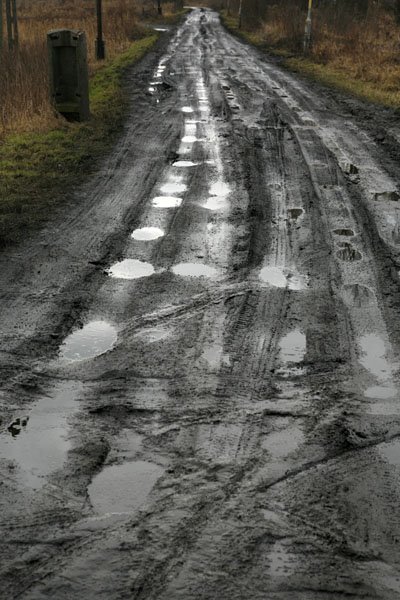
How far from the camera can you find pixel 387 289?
5.66m

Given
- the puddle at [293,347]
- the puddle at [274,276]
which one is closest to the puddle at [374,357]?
the puddle at [293,347]

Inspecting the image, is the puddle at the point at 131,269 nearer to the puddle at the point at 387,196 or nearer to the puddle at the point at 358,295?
the puddle at the point at 358,295

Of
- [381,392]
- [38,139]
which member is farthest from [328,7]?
[381,392]

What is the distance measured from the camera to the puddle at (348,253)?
6348 millimetres

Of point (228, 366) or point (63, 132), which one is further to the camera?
point (63, 132)

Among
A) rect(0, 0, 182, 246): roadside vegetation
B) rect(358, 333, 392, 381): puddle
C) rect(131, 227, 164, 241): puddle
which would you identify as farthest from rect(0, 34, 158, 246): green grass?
rect(358, 333, 392, 381): puddle

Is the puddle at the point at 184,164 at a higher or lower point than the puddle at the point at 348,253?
higher

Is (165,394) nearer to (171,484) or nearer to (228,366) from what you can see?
(228,366)

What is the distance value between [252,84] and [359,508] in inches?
617

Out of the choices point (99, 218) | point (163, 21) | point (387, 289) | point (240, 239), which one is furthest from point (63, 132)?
point (163, 21)

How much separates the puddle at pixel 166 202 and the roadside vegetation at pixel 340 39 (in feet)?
26.8

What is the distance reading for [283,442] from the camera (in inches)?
146

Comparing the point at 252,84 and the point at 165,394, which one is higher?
the point at 252,84

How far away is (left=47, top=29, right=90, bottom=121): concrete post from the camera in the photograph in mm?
11594
